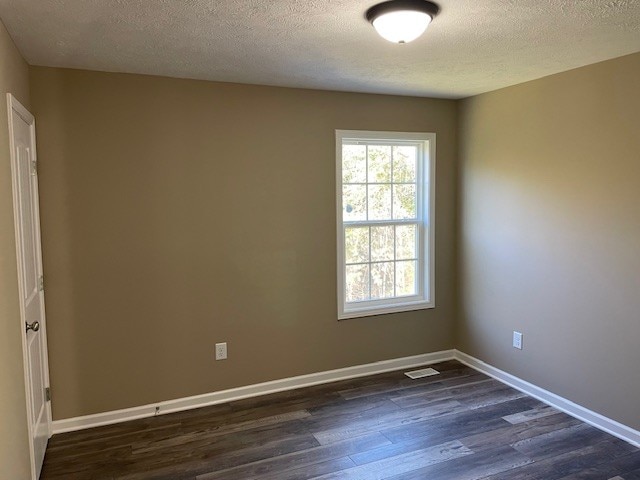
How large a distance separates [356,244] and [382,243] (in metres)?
0.27

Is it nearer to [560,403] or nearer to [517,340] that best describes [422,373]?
[517,340]

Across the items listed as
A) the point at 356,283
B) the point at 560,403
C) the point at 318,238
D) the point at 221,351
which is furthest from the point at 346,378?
the point at 560,403

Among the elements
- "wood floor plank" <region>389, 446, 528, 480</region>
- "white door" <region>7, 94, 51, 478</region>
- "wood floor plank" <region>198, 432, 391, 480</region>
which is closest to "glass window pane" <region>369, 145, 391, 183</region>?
"wood floor plank" <region>198, 432, 391, 480</region>

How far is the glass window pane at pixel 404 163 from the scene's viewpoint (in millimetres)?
4133

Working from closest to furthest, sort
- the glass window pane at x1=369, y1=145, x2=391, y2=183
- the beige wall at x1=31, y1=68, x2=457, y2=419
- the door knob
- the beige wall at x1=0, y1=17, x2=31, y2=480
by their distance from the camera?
the beige wall at x1=0, y1=17, x2=31, y2=480, the door knob, the beige wall at x1=31, y1=68, x2=457, y2=419, the glass window pane at x1=369, y1=145, x2=391, y2=183

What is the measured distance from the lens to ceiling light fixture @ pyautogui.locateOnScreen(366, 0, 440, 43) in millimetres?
1989

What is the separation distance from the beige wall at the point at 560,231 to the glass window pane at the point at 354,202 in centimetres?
95

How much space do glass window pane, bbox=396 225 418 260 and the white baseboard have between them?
1.06 m

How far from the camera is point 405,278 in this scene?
425 cm

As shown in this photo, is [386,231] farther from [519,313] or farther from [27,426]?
[27,426]

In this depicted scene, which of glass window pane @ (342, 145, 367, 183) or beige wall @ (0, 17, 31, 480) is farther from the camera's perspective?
glass window pane @ (342, 145, 367, 183)

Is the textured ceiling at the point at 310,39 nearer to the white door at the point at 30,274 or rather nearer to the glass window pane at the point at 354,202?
the white door at the point at 30,274

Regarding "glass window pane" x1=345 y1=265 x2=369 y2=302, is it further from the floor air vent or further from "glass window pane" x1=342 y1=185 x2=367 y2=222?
the floor air vent

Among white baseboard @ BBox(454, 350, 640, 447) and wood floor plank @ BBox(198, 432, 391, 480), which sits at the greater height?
white baseboard @ BBox(454, 350, 640, 447)
